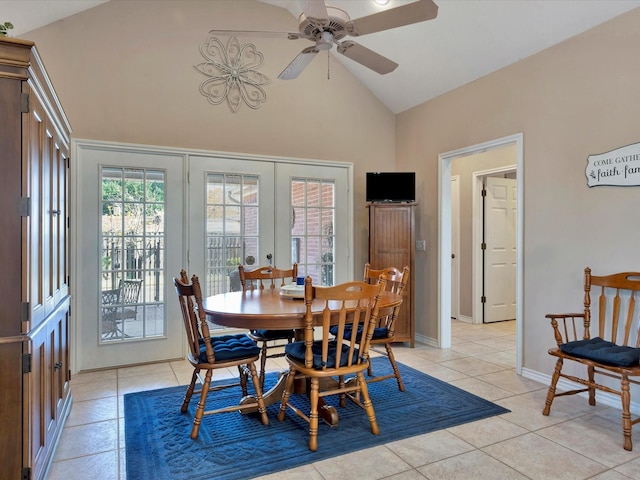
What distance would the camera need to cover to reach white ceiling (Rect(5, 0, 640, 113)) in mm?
2982

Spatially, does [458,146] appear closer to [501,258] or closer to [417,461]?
[501,258]

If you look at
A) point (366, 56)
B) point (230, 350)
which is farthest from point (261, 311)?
point (366, 56)

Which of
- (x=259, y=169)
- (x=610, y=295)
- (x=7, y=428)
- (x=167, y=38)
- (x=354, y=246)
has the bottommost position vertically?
(x=7, y=428)

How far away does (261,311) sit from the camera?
7.82 ft

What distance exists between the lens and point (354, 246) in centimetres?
485

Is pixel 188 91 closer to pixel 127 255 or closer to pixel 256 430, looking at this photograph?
pixel 127 255

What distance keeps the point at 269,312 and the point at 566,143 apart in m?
2.65

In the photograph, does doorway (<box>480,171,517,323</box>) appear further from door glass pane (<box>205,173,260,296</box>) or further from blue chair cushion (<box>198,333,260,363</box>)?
blue chair cushion (<box>198,333,260,363</box>)

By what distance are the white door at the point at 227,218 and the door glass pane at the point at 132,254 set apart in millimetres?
318

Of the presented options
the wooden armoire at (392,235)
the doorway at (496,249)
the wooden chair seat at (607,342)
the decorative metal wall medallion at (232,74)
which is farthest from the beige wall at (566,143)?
the decorative metal wall medallion at (232,74)

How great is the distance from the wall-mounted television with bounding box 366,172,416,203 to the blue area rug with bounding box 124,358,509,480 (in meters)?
2.05

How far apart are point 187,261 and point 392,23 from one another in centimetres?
281

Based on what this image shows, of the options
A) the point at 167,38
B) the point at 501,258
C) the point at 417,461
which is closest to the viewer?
the point at 417,461

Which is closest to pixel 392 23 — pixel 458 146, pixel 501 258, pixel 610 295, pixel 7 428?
pixel 458 146
